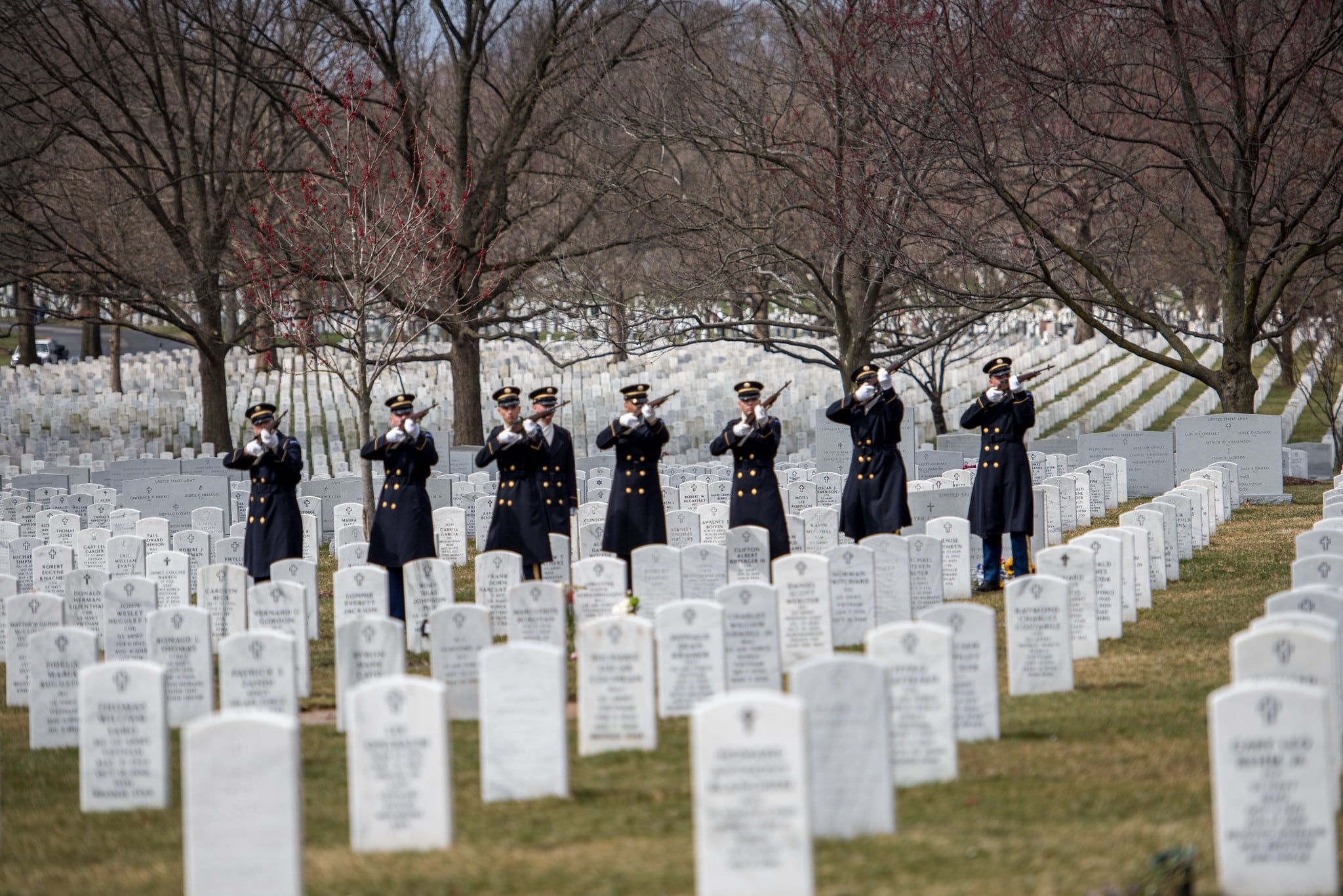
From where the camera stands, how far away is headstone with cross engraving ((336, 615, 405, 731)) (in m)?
7.52

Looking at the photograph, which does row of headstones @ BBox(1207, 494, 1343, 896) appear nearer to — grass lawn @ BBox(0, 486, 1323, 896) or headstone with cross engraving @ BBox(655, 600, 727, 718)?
grass lawn @ BBox(0, 486, 1323, 896)

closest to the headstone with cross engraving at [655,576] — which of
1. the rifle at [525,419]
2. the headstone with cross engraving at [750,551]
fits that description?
the headstone with cross engraving at [750,551]

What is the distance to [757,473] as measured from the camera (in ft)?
36.7

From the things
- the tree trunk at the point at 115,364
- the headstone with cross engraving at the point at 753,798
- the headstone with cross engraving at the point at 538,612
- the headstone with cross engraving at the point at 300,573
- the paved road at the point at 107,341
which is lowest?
the headstone with cross engraving at the point at 753,798

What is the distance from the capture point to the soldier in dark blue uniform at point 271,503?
36.0ft

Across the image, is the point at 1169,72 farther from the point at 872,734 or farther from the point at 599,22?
the point at 872,734

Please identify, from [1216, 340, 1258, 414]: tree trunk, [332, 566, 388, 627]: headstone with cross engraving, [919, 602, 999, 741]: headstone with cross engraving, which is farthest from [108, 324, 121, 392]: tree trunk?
[919, 602, 999, 741]: headstone with cross engraving

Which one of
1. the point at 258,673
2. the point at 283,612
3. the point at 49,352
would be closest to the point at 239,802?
the point at 258,673

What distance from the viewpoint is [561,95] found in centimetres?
2089

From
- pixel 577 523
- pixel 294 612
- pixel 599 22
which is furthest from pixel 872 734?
pixel 599 22

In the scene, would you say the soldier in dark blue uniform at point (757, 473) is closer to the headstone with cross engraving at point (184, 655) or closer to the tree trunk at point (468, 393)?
the headstone with cross engraving at point (184, 655)

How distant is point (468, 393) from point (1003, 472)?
13000 mm

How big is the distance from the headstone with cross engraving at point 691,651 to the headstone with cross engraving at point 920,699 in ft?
4.32

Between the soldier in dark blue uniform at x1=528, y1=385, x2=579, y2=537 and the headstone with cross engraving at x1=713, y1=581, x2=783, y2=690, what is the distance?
4.28 meters
